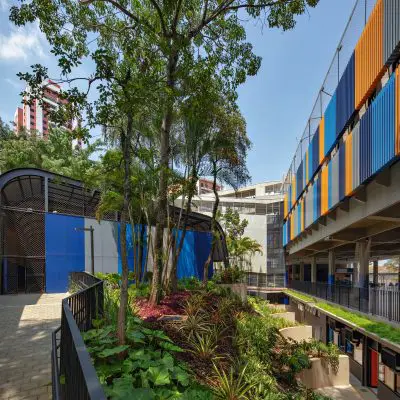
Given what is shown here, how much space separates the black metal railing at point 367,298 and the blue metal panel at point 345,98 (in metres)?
6.64

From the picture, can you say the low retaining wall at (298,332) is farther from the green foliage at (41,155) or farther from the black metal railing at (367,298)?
the green foliage at (41,155)

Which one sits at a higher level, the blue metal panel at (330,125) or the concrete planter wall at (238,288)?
the blue metal panel at (330,125)

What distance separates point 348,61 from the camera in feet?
38.9

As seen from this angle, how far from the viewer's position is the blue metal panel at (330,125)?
1374cm

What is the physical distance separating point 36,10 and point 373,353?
56.1 feet

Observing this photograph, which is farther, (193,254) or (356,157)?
(193,254)

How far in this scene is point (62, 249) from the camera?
18.2 meters

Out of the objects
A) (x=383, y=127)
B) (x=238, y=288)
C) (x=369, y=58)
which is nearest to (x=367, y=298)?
(x=238, y=288)

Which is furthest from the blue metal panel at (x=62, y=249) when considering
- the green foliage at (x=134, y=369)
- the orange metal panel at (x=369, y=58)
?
the orange metal panel at (x=369, y=58)

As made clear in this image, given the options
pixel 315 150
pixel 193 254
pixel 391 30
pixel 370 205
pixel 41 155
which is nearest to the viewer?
pixel 391 30

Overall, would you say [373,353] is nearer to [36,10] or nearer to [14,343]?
[14,343]

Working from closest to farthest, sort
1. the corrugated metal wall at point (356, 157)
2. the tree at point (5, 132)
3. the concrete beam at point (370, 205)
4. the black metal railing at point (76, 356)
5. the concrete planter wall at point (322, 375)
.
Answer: the black metal railing at point (76, 356) < the concrete beam at point (370, 205) < the corrugated metal wall at point (356, 157) < the concrete planter wall at point (322, 375) < the tree at point (5, 132)

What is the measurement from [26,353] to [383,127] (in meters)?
10.1

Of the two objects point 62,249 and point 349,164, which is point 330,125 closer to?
point 349,164
